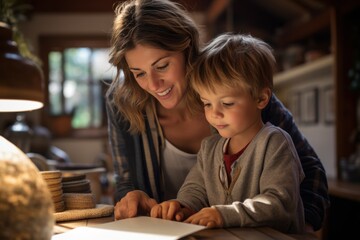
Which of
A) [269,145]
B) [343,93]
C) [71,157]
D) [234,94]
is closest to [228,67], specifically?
[234,94]

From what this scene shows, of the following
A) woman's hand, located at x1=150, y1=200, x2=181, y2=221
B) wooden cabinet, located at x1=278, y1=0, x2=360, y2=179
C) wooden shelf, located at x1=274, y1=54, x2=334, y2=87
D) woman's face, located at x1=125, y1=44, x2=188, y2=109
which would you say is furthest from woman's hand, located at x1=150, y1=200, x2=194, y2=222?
wooden shelf, located at x1=274, y1=54, x2=334, y2=87

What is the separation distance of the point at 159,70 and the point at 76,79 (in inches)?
224

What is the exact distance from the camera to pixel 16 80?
1395 mm

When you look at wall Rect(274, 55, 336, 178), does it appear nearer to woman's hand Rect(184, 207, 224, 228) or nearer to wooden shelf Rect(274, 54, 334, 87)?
wooden shelf Rect(274, 54, 334, 87)

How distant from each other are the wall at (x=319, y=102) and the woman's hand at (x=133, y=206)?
10.3 ft

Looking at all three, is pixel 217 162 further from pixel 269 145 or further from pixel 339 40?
pixel 339 40

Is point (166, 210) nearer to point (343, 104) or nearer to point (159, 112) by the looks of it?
point (159, 112)

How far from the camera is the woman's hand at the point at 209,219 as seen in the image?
3.42 feet

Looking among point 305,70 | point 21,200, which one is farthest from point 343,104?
point 21,200

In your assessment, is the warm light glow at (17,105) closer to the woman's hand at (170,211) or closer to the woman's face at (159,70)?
the woman's face at (159,70)

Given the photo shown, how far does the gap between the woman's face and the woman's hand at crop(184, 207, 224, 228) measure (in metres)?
0.59

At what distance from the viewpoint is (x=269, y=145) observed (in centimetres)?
118

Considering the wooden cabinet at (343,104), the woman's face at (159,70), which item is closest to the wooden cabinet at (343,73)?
the wooden cabinet at (343,104)

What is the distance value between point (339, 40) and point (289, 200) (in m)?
3.08
